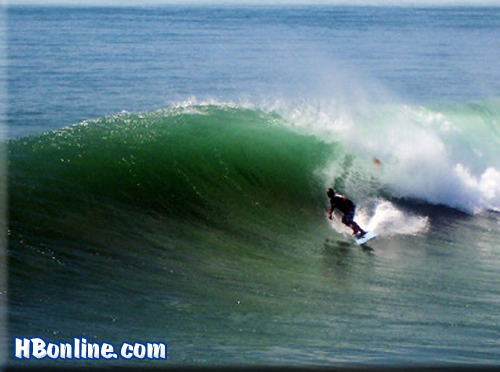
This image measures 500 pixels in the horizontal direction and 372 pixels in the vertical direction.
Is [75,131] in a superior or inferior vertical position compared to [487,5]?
inferior

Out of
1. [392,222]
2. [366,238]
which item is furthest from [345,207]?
[392,222]

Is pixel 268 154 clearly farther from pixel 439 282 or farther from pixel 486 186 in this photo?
pixel 439 282

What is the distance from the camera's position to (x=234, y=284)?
8203 millimetres

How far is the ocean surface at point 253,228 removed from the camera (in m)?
6.84

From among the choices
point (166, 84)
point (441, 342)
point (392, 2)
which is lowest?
point (441, 342)

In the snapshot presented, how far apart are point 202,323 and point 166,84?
710 inches

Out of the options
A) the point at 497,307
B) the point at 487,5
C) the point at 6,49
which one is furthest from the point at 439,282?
the point at 487,5

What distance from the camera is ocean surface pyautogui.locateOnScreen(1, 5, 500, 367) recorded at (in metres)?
6.84

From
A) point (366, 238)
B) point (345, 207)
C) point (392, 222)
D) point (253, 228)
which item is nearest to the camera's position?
point (366, 238)

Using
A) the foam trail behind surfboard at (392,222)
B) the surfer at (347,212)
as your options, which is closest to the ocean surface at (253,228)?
the foam trail behind surfboard at (392,222)

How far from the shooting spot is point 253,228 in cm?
1040

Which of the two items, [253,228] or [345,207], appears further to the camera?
[253,228]

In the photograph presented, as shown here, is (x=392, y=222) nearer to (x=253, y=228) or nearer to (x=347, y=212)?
(x=347, y=212)

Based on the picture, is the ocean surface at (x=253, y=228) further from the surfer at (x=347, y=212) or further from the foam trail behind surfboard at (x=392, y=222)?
the surfer at (x=347, y=212)
